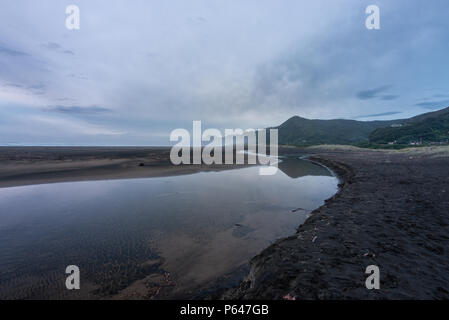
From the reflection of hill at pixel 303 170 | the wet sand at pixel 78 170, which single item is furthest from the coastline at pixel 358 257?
the wet sand at pixel 78 170

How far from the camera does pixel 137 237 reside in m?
9.54

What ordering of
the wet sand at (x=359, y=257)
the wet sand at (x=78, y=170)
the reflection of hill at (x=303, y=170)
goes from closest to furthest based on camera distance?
the wet sand at (x=359, y=257) → the wet sand at (x=78, y=170) → the reflection of hill at (x=303, y=170)

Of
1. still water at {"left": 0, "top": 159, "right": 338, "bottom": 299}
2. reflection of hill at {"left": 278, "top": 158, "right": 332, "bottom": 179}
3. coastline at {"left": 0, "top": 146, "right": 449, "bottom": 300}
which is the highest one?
reflection of hill at {"left": 278, "top": 158, "right": 332, "bottom": 179}

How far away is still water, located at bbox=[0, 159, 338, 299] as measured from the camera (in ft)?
20.6

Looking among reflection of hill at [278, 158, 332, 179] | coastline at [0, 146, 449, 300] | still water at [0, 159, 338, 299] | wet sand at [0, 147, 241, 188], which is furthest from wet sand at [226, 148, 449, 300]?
wet sand at [0, 147, 241, 188]

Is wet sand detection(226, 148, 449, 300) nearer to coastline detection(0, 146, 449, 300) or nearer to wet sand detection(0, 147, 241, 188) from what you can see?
coastline detection(0, 146, 449, 300)

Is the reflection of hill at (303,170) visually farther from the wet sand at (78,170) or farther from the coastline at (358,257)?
the coastline at (358,257)

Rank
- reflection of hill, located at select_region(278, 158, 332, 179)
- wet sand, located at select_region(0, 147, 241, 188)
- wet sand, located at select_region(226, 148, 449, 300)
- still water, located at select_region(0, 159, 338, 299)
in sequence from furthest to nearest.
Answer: reflection of hill, located at select_region(278, 158, 332, 179) < wet sand, located at select_region(0, 147, 241, 188) < still water, located at select_region(0, 159, 338, 299) < wet sand, located at select_region(226, 148, 449, 300)

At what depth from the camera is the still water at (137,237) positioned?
20.6 feet

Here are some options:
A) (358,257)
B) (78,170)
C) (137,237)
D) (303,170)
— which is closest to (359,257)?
(358,257)

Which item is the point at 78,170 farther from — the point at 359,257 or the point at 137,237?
the point at 359,257

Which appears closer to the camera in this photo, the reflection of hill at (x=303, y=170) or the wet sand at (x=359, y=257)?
the wet sand at (x=359, y=257)
